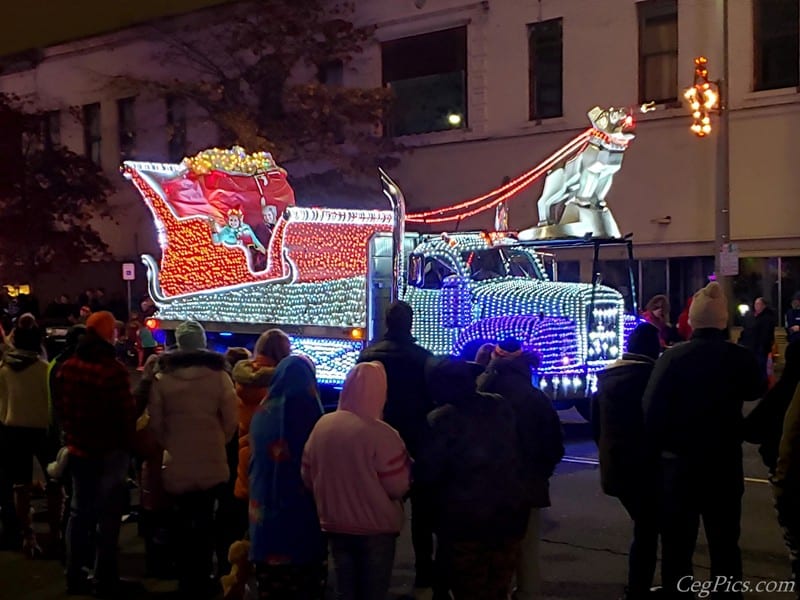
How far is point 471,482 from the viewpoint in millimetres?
4730

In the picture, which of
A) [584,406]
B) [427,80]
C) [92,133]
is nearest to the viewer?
[584,406]

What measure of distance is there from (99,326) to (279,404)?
6.30 ft

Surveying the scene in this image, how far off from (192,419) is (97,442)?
68 centimetres

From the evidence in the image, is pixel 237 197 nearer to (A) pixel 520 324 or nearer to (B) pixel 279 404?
(A) pixel 520 324

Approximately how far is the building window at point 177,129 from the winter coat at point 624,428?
25246 millimetres

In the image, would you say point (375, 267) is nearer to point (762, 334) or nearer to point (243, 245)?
point (243, 245)

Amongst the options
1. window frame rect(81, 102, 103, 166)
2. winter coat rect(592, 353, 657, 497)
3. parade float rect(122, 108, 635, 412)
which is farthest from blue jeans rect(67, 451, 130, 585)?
window frame rect(81, 102, 103, 166)

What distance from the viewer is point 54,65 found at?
34.3 m

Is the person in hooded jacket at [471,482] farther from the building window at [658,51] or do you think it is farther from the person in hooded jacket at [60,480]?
the building window at [658,51]

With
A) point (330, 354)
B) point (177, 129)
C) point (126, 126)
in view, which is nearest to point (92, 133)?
point (126, 126)

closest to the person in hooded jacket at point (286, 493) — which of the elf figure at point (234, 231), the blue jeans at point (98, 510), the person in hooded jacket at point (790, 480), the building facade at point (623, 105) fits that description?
the blue jeans at point (98, 510)

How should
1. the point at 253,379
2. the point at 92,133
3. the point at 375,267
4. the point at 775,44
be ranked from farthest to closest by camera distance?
the point at 92,133
the point at 775,44
the point at 375,267
the point at 253,379

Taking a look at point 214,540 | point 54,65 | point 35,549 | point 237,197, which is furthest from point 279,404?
point 54,65

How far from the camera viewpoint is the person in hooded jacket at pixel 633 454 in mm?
5832
